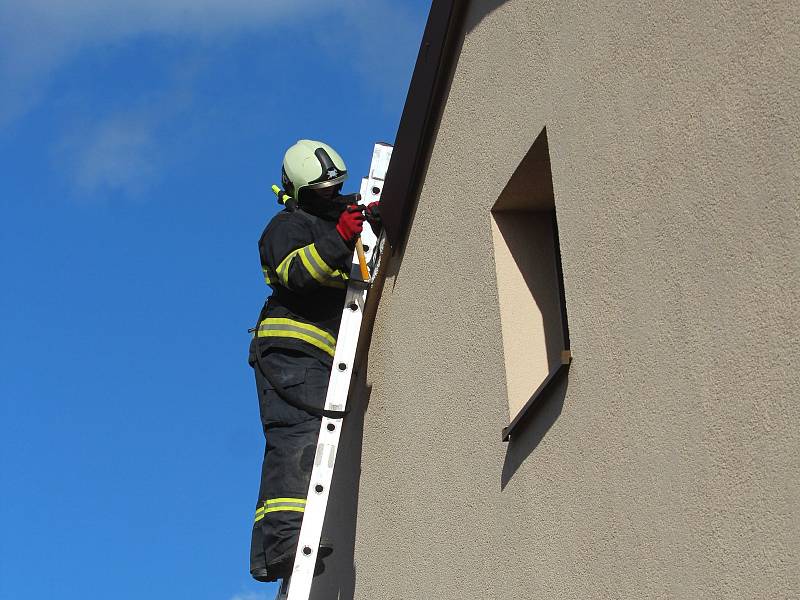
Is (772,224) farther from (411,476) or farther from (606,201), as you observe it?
(411,476)

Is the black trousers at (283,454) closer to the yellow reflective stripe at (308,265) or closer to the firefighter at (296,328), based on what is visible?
the firefighter at (296,328)

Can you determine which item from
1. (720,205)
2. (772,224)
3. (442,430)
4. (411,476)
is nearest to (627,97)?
(720,205)

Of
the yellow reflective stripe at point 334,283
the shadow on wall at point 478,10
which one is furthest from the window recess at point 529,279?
the yellow reflective stripe at point 334,283

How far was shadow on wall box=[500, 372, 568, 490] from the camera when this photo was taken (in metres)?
3.63

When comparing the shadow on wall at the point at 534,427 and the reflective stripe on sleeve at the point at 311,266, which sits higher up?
the reflective stripe on sleeve at the point at 311,266

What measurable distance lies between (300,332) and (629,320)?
319cm

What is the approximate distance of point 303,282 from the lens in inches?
236

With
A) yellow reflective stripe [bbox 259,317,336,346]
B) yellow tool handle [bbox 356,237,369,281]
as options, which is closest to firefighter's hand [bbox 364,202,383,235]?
yellow tool handle [bbox 356,237,369,281]

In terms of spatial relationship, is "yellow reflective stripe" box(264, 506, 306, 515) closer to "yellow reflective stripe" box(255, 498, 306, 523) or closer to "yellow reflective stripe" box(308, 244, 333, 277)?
"yellow reflective stripe" box(255, 498, 306, 523)

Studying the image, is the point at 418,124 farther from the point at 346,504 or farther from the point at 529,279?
the point at 346,504

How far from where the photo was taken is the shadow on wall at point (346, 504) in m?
6.31

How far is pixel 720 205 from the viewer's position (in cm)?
274

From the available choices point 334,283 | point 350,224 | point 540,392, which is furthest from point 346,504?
point 540,392

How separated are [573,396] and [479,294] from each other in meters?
1.07
